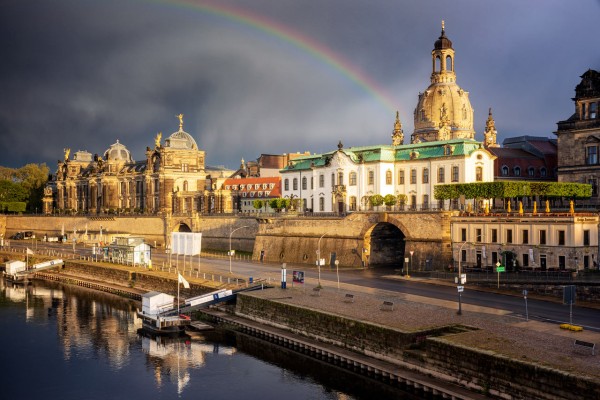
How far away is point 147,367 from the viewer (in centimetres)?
4456

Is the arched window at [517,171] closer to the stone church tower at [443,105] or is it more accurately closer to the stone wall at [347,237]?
the stone wall at [347,237]

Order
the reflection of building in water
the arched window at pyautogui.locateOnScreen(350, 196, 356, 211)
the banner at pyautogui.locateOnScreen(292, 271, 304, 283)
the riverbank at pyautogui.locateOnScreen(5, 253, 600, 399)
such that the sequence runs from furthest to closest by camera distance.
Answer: the arched window at pyautogui.locateOnScreen(350, 196, 356, 211)
the banner at pyautogui.locateOnScreen(292, 271, 304, 283)
the reflection of building in water
the riverbank at pyautogui.locateOnScreen(5, 253, 600, 399)

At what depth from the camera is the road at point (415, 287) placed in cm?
4538

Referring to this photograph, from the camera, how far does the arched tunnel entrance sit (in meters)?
77.9

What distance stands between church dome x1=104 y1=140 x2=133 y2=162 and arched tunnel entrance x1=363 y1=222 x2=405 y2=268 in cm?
9198

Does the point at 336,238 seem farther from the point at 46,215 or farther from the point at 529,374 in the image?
the point at 46,215

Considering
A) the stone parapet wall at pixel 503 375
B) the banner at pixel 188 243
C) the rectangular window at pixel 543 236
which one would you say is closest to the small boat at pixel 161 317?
the banner at pixel 188 243

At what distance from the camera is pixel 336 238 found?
81.0 m

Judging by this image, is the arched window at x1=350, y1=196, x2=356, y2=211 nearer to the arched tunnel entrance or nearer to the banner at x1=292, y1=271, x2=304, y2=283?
the arched tunnel entrance

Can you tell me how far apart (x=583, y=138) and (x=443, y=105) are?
51320mm

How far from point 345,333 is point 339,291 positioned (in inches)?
543

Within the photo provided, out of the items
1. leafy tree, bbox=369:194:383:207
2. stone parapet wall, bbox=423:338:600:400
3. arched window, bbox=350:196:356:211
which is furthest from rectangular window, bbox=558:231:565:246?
arched window, bbox=350:196:356:211

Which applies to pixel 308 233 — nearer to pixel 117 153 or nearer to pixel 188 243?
pixel 188 243

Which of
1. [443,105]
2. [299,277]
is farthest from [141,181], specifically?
[299,277]
